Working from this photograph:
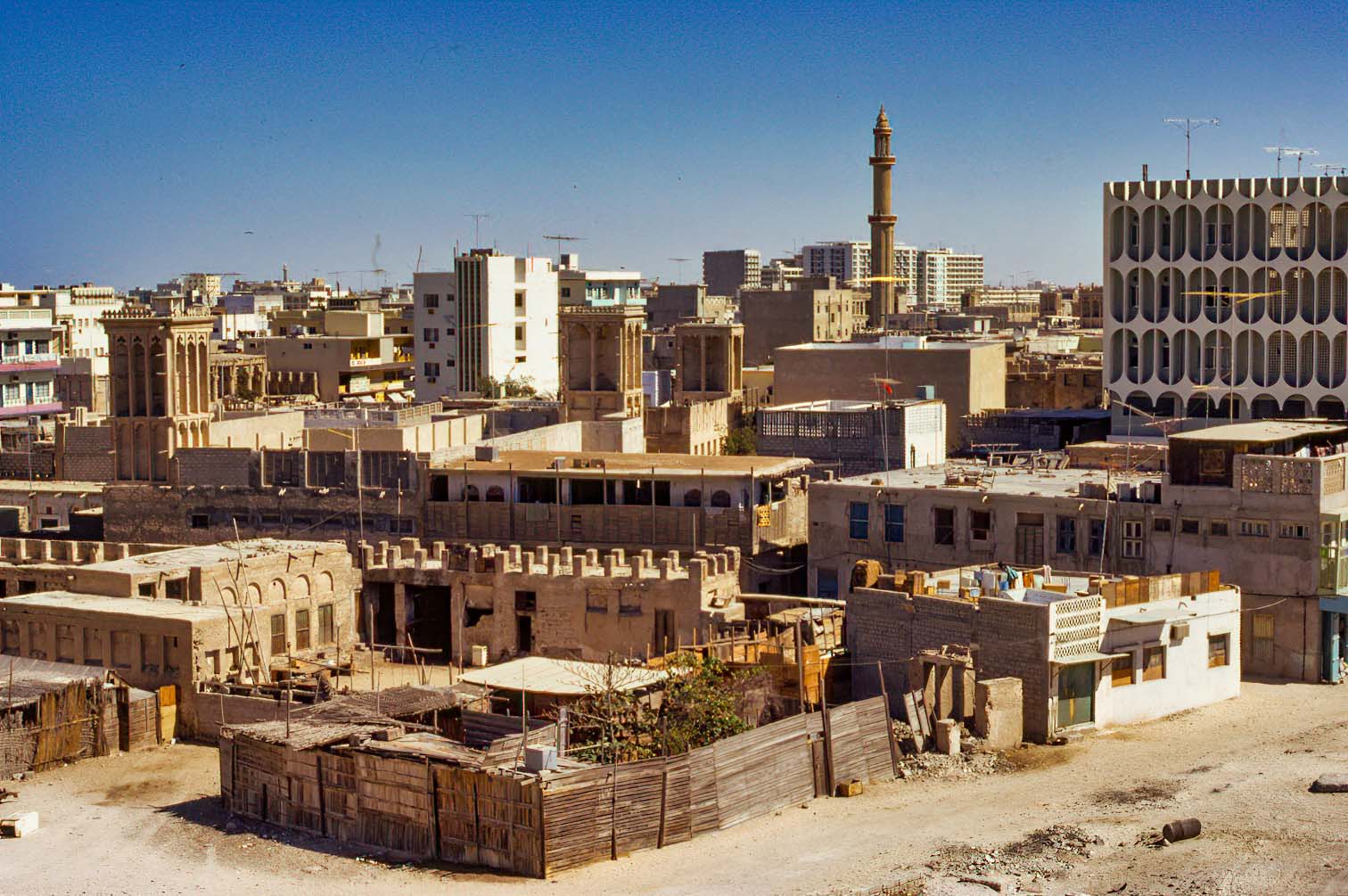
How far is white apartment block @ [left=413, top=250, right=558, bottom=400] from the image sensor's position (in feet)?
→ 283

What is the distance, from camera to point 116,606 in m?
34.8

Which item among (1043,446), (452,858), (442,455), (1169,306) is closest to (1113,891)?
(452,858)

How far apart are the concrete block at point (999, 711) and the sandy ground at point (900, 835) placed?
0.97 feet

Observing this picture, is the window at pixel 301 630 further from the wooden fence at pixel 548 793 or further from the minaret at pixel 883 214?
the minaret at pixel 883 214

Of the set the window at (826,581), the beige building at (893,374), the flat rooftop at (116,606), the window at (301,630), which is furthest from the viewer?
the beige building at (893,374)

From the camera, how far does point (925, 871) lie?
82.4 ft

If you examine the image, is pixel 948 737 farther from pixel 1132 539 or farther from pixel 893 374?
pixel 893 374

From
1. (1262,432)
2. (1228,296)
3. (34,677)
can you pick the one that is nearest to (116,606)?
(34,677)

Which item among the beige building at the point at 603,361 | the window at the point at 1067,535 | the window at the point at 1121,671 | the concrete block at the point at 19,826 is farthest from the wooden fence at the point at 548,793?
the beige building at the point at 603,361

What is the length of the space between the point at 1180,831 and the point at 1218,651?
729 centimetres

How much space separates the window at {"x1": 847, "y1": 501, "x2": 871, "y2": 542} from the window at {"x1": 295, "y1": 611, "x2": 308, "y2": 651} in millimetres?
9845

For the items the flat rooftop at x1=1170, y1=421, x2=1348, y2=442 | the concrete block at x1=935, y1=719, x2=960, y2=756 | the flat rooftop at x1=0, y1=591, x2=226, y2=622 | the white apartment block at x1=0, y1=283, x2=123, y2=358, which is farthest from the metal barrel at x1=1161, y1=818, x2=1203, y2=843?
the white apartment block at x1=0, y1=283, x2=123, y2=358

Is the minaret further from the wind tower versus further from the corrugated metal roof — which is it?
the corrugated metal roof

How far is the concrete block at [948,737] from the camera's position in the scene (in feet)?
97.2
